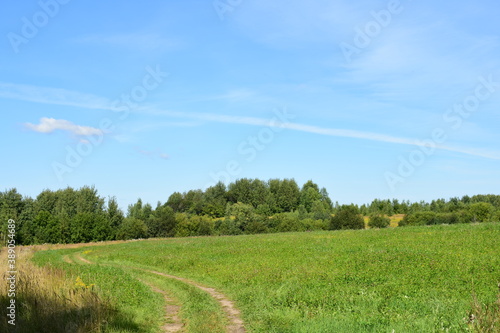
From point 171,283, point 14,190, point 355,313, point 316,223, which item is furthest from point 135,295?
point 14,190

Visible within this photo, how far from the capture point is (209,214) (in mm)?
137625

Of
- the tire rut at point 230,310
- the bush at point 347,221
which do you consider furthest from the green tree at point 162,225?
the tire rut at point 230,310

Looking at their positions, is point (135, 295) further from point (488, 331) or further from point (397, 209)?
point (397, 209)

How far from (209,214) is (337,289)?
400ft

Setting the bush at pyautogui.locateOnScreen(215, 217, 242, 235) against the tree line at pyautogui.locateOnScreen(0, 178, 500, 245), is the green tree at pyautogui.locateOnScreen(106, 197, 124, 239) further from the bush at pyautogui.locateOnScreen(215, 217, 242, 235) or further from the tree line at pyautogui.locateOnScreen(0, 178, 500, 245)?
the bush at pyautogui.locateOnScreen(215, 217, 242, 235)

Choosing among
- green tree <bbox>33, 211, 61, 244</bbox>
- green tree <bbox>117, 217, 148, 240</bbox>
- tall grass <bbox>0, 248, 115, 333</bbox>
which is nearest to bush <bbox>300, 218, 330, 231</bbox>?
green tree <bbox>117, 217, 148, 240</bbox>

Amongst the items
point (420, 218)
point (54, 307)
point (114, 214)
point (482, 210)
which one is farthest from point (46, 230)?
point (482, 210)

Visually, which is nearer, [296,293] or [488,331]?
[488,331]

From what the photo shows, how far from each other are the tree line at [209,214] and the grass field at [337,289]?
56106 millimetres

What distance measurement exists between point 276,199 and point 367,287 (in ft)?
414

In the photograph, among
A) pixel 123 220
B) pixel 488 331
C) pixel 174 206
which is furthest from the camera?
pixel 174 206

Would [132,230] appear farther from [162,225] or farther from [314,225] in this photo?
[314,225]

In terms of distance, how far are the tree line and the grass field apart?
184 feet

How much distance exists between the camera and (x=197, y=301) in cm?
1636
